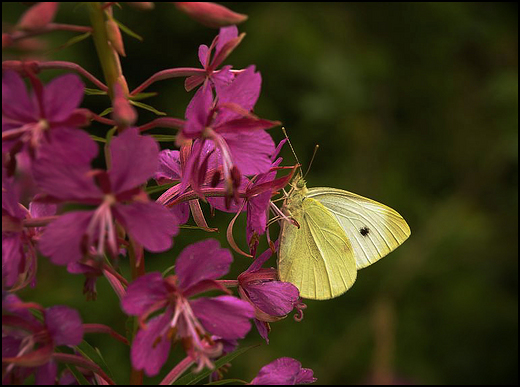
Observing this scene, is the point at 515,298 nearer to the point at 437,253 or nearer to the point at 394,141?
the point at 437,253

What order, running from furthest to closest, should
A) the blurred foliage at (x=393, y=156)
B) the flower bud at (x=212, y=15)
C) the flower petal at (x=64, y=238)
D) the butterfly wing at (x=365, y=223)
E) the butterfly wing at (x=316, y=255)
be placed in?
the blurred foliage at (x=393, y=156) → the butterfly wing at (x=365, y=223) → the butterfly wing at (x=316, y=255) → the flower bud at (x=212, y=15) → the flower petal at (x=64, y=238)

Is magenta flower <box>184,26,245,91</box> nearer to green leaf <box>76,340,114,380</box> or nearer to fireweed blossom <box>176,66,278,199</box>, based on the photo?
fireweed blossom <box>176,66,278,199</box>

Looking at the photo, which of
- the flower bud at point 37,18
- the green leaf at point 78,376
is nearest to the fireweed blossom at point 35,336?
the green leaf at point 78,376

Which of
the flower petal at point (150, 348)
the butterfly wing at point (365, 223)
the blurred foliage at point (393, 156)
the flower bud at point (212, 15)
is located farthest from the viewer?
the blurred foliage at point (393, 156)

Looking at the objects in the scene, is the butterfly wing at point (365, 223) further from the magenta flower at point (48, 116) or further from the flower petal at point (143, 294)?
the magenta flower at point (48, 116)

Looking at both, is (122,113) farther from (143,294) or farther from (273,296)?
(273,296)

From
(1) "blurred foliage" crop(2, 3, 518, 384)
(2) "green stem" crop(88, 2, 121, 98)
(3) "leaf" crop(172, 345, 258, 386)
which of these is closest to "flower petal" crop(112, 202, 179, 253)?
(2) "green stem" crop(88, 2, 121, 98)

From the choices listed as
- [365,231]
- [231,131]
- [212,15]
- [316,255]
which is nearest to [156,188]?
[231,131]
